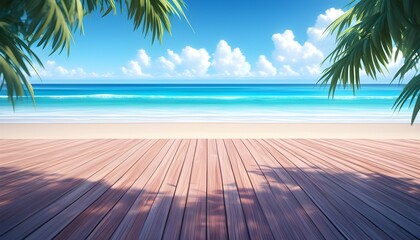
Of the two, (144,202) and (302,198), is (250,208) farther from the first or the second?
(144,202)

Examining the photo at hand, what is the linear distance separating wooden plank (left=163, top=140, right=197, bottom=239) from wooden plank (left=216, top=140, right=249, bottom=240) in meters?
0.32

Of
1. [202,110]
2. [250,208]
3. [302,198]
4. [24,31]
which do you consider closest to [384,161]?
[302,198]

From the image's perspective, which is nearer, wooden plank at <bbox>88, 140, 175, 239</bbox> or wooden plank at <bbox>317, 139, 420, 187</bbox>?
wooden plank at <bbox>88, 140, 175, 239</bbox>

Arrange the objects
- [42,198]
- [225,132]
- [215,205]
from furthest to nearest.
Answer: [225,132] → [42,198] → [215,205]

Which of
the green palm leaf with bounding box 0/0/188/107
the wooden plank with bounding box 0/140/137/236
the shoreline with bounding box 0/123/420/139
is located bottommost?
the shoreline with bounding box 0/123/420/139

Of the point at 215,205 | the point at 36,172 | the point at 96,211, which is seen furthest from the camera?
the point at 36,172

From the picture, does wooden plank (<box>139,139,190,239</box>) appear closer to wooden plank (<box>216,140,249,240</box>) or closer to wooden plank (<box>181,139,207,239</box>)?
wooden plank (<box>181,139,207,239</box>)

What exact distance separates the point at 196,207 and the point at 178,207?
0.43ft

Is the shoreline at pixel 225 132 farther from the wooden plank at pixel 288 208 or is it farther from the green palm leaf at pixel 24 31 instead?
the green palm leaf at pixel 24 31

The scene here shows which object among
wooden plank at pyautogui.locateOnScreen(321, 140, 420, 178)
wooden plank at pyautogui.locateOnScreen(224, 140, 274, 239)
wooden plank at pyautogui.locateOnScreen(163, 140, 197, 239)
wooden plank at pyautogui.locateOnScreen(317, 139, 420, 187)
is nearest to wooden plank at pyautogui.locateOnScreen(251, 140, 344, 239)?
wooden plank at pyautogui.locateOnScreen(224, 140, 274, 239)

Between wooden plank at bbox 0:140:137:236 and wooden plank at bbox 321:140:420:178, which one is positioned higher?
wooden plank at bbox 0:140:137:236

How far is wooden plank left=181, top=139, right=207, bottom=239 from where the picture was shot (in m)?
1.55

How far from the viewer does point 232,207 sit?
190 centimetres

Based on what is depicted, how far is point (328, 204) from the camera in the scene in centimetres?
198
